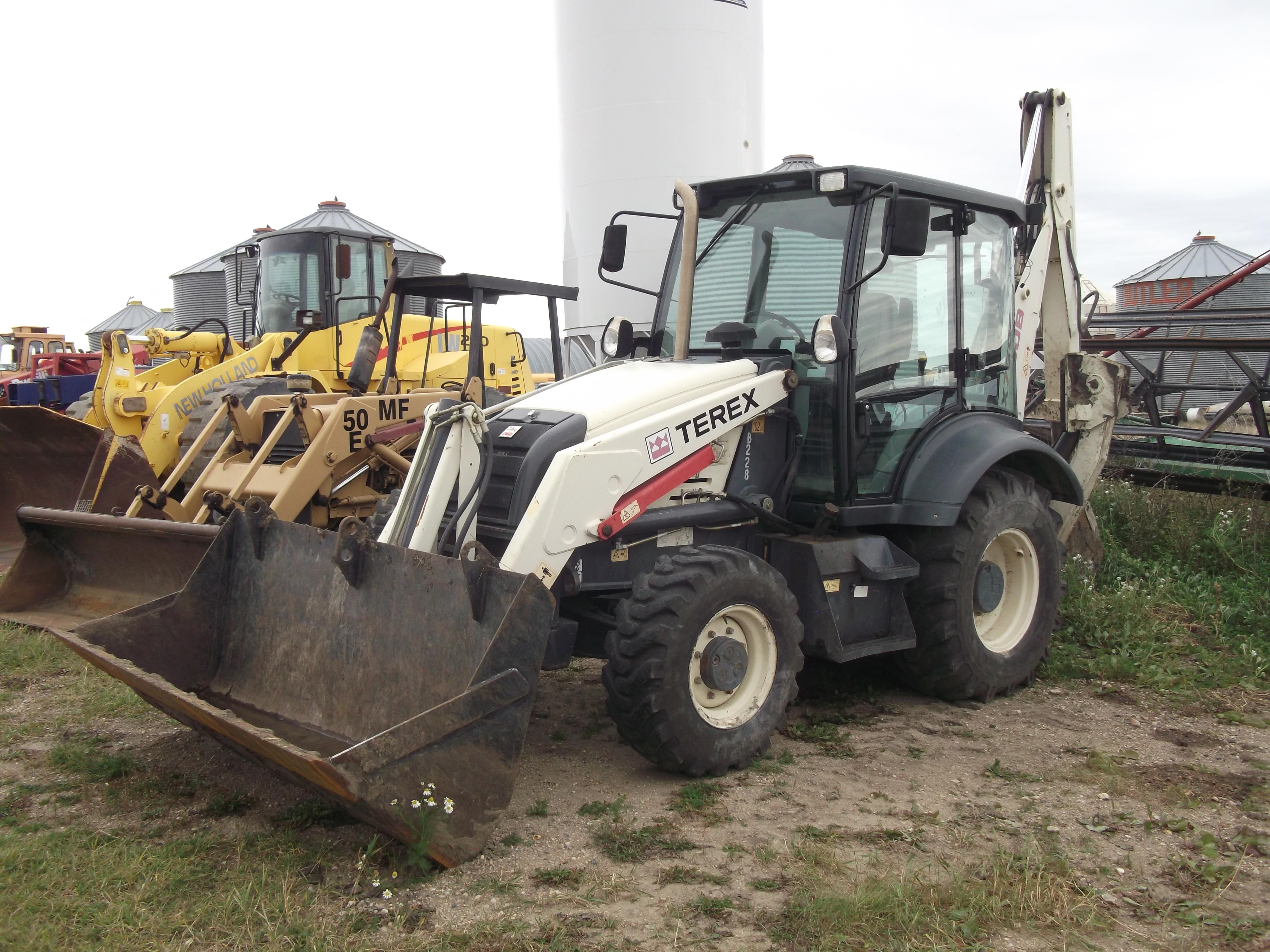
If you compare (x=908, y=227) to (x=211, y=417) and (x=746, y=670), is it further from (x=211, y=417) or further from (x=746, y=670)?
(x=211, y=417)

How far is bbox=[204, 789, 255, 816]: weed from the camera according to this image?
12.8ft

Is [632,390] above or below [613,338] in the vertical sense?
below

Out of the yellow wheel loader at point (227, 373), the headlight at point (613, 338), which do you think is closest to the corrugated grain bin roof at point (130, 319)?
the yellow wheel loader at point (227, 373)

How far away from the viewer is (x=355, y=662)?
4105 millimetres

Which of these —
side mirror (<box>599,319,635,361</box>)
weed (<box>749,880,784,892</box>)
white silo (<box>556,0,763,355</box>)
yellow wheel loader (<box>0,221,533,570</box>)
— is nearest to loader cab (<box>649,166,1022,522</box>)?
side mirror (<box>599,319,635,361</box>)

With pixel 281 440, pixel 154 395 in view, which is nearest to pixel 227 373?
pixel 154 395

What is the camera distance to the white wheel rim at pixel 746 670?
418 centimetres

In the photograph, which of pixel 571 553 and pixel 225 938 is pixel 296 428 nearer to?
pixel 571 553

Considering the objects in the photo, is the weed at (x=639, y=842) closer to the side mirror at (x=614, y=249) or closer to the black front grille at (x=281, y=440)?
the side mirror at (x=614, y=249)

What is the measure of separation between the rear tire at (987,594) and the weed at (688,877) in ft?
6.90

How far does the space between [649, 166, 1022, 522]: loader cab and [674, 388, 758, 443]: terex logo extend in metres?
0.34

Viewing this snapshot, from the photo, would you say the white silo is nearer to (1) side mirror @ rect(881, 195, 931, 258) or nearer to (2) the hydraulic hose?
(1) side mirror @ rect(881, 195, 931, 258)

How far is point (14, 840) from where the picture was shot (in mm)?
3635

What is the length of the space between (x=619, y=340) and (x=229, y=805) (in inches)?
110
